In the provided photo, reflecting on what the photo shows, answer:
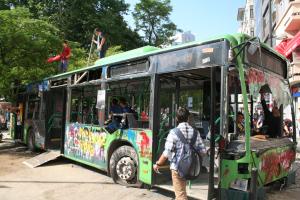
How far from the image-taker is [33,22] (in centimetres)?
1355

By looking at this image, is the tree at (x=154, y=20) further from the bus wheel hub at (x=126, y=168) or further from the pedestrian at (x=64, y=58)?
the bus wheel hub at (x=126, y=168)

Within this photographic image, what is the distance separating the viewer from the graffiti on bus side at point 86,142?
892 centimetres

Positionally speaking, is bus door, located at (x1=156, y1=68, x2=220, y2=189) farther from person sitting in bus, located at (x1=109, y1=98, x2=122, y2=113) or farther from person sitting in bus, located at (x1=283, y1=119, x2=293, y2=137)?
person sitting in bus, located at (x1=283, y1=119, x2=293, y2=137)

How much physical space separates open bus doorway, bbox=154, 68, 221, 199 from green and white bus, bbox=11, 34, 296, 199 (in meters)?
0.02

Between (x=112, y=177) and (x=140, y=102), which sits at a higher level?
(x=140, y=102)

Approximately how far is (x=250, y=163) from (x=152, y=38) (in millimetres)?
33625

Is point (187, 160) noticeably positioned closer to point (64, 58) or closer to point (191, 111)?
point (191, 111)

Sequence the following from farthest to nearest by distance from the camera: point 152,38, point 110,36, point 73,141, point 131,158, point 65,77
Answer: point 152,38 → point 110,36 → point 65,77 → point 73,141 → point 131,158

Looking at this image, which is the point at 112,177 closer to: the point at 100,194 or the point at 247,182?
the point at 100,194

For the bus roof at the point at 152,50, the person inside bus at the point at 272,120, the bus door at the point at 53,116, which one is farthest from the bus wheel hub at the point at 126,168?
the bus door at the point at 53,116

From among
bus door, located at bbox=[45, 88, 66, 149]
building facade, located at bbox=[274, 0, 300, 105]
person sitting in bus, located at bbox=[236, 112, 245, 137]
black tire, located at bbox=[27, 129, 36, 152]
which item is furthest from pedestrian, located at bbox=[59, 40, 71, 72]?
building facade, located at bbox=[274, 0, 300, 105]

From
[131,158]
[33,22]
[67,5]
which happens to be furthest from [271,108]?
[67,5]

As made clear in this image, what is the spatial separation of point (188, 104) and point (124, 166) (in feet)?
6.33

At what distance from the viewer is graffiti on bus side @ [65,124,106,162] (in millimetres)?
8916
